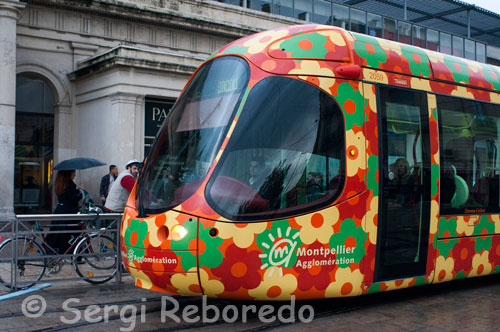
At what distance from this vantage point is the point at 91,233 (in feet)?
28.8

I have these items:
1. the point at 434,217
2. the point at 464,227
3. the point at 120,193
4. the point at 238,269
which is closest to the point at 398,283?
the point at 434,217

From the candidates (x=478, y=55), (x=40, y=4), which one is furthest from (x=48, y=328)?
(x=478, y=55)

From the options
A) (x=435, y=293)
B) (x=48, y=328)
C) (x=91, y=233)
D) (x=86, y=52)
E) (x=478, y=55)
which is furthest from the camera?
(x=478, y=55)

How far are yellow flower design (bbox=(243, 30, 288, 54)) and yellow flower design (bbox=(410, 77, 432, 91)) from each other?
174 centimetres

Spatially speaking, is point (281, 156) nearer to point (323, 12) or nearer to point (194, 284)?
point (194, 284)

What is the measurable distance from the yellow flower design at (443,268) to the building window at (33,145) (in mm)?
17685

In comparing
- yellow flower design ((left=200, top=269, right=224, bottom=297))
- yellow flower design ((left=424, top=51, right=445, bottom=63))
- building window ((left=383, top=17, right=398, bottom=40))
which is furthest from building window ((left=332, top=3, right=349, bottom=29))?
yellow flower design ((left=200, top=269, right=224, bottom=297))

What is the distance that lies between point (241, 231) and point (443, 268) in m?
2.98

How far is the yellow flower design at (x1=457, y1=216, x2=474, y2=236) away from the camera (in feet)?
25.5

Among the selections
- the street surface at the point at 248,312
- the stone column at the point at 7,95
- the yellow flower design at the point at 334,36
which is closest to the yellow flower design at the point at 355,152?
the yellow flower design at the point at 334,36

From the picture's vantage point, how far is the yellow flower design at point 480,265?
798 centimetres

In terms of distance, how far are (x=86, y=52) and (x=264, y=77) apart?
17.5 m

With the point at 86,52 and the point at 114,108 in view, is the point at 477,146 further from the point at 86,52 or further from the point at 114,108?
the point at 86,52

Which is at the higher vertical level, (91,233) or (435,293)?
(91,233)
